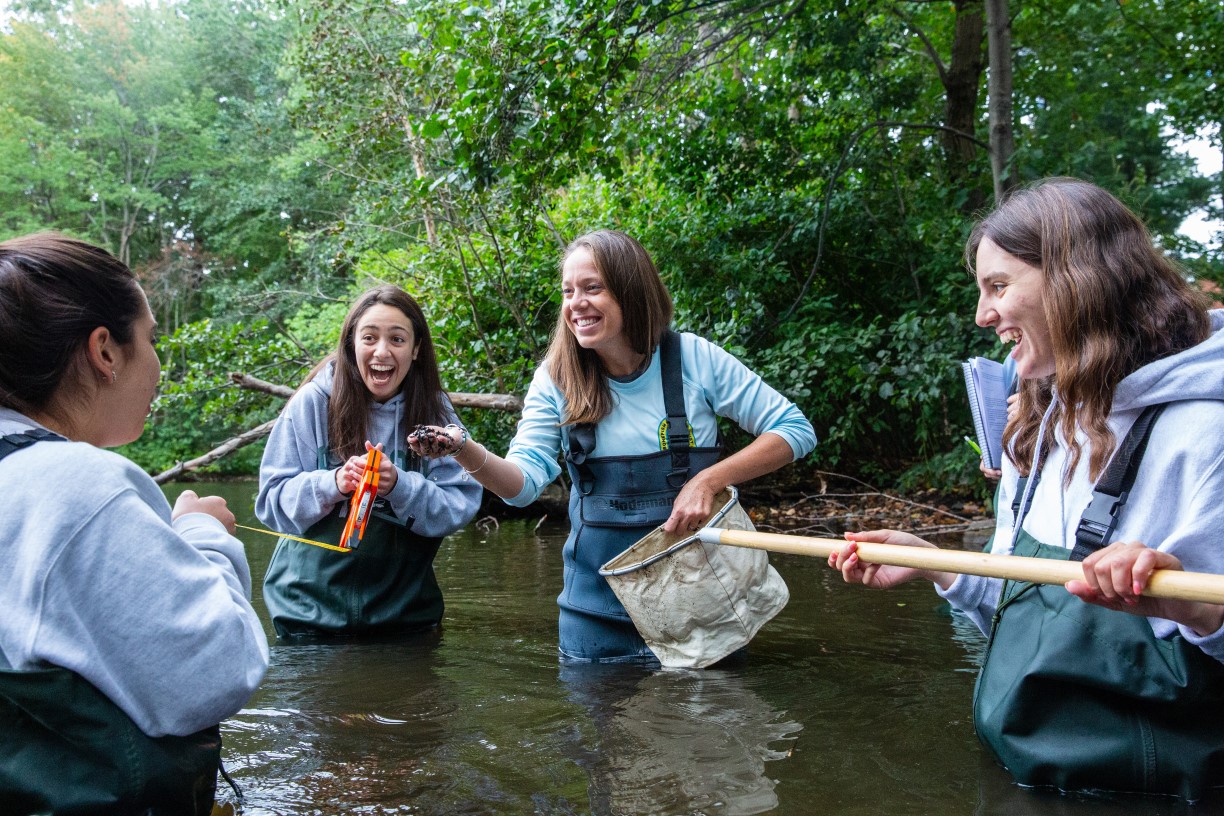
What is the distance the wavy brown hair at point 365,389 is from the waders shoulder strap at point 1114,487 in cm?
298

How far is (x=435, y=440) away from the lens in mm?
3105

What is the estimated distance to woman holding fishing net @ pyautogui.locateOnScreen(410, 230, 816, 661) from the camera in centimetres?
355

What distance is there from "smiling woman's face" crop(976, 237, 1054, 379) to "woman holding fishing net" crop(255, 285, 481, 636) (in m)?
2.50

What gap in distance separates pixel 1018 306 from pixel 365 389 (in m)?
2.91

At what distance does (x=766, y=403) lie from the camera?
3645 millimetres

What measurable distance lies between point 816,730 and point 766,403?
123 centimetres

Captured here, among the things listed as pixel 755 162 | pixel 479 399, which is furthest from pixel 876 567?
pixel 755 162

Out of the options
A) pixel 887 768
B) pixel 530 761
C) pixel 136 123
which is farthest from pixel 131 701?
pixel 136 123

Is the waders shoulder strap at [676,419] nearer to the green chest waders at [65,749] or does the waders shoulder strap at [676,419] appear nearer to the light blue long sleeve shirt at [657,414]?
the light blue long sleeve shirt at [657,414]

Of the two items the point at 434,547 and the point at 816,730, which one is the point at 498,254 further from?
the point at 816,730

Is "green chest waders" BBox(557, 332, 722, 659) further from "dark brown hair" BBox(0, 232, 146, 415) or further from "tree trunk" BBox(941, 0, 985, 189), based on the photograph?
"tree trunk" BBox(941, 0, 985, 189)

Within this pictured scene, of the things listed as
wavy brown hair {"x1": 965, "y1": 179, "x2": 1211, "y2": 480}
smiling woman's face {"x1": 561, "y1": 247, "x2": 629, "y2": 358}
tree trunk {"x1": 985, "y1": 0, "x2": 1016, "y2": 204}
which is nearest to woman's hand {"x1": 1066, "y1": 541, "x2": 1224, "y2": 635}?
wavy brown hair {"x1": 965, "y1": 179, "x2": 1211, "y2": 480}

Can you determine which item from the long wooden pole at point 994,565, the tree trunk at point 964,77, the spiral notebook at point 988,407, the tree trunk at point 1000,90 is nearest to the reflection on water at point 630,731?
the long wooden pole at point 994,565

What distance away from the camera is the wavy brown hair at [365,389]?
4262 mm
